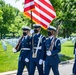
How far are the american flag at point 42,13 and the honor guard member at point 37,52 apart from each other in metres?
0.54

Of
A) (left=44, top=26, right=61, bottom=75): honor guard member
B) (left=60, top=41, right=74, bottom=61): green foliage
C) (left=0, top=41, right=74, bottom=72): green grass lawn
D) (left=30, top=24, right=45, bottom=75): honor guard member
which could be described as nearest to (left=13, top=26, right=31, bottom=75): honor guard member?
(left=30, top=24, right=45, bottom=75): honor guard member

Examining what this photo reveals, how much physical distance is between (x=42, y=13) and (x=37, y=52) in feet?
4.43

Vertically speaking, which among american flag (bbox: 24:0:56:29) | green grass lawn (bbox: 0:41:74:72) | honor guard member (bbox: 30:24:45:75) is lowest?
green grass lawn (bbox: 0:41:74:72)

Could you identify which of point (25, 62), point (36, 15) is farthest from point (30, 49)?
point (36, 15)

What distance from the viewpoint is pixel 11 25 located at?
331ft

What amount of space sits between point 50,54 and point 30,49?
1115 mm

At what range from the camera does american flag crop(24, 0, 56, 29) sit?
958 centimetres

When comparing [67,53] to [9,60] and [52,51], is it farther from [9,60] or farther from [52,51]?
[52,51]

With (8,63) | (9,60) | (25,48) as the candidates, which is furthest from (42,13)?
(9,60)

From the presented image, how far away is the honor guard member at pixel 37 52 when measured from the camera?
29.5ft

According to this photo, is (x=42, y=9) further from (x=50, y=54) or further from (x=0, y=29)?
(x=0, y=29)

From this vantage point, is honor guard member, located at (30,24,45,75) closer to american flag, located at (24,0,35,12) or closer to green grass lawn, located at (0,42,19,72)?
american flag, located at (24,0,35,12)

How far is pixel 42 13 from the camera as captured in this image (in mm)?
9695

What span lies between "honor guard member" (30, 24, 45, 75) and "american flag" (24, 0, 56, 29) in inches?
21.2
